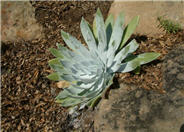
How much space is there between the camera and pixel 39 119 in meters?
2.46

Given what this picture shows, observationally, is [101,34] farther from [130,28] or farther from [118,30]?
[130,28]

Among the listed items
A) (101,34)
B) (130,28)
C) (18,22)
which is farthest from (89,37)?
(18,22)

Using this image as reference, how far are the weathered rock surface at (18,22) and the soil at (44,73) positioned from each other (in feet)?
0.27

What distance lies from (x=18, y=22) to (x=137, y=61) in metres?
1.70

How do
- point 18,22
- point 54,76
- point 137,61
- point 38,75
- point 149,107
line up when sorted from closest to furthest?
point 149,107 → point 137,61 → point 54,76 → point 38,75 → point 18,22

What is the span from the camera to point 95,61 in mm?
2061

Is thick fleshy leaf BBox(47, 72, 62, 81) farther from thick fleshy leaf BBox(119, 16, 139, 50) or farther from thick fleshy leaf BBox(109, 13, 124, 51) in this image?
thick fleshy leaf BBox(119, 16, 139, 50)

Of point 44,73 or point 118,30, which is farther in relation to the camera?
point 44,73

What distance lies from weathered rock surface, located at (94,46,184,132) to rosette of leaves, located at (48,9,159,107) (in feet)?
0.56

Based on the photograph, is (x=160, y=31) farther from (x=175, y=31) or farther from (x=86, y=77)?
(x=86, y=77)

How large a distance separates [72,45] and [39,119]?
0.97 m

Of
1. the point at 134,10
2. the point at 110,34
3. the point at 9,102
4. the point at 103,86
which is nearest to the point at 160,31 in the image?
the point at 134,10

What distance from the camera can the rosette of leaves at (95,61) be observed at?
6.47 feet

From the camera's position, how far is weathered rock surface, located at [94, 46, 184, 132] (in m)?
1.63
